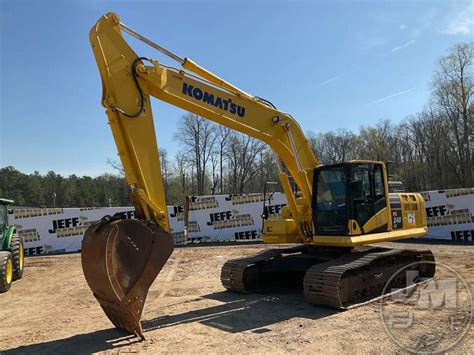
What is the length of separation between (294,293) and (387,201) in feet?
8.90

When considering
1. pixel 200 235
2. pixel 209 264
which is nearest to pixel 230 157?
pixel 200 235

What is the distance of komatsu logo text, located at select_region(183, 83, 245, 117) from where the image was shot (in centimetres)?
741

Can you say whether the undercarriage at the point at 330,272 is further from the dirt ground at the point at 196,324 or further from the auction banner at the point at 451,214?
the auction banner at the point at 451,214

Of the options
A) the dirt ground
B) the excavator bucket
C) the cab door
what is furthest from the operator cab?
the excavator bucket

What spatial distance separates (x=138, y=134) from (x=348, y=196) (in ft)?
13.3

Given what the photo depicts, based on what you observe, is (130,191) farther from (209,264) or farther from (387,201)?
(209,264)

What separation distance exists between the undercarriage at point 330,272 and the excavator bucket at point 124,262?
9.72 feet

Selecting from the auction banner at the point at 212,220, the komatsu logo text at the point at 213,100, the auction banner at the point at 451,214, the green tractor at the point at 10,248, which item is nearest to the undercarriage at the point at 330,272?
the komatsu logo text at the point at 213,100

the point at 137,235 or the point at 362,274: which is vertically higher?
the point at 137,235

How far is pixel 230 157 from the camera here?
6394cm

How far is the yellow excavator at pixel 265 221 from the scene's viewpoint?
5766 mm

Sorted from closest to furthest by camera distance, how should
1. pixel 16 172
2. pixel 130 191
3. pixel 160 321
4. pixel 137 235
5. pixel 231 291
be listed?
pixel 137 235 < pixel 130 191 < pixel 160 321 < pixel 231 291 < pixel 16 172

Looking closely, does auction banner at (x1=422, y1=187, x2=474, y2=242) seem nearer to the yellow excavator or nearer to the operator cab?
the yellow excavator

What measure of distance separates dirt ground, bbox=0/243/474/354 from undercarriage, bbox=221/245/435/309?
12.2 inches
